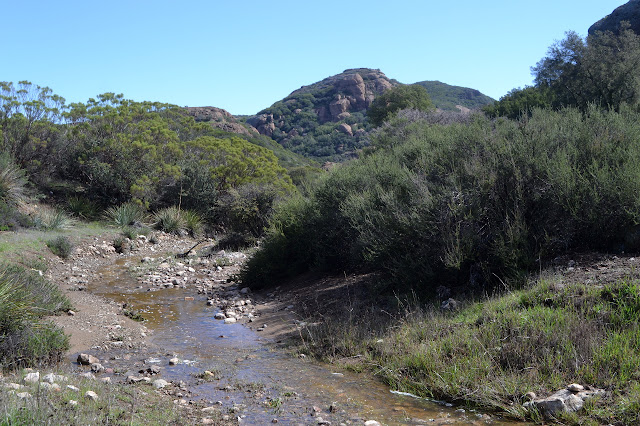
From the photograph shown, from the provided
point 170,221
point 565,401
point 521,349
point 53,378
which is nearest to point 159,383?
point 53,378

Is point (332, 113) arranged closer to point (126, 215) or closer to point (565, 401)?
point (126, 215)

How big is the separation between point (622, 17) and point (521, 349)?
47.9 meters

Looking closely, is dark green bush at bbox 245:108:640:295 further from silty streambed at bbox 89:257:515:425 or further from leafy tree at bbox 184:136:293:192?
leafy tree at bbox 184:136:293:192

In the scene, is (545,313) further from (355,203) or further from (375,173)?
(375,173)

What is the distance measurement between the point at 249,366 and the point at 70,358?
270 cm

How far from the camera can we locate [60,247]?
16469 millimetres

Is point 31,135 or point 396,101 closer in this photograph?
point 31,135

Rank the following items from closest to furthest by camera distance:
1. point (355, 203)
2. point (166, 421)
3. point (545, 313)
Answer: point (166, 421)
point (545, 313)
point (355, 203)

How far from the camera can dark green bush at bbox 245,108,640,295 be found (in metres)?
8.48

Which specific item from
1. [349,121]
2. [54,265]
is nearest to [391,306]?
[54,265]

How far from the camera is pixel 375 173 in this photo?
1276cm

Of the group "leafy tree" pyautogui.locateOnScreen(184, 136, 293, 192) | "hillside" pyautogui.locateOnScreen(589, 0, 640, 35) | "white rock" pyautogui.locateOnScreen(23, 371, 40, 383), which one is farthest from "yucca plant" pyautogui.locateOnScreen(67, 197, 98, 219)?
"hillside" pyautogui.locateOnScreen(589, 0, 640, 35)

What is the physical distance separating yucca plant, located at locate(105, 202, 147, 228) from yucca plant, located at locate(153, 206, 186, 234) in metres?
0.82

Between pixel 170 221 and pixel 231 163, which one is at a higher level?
pixel 231 163
